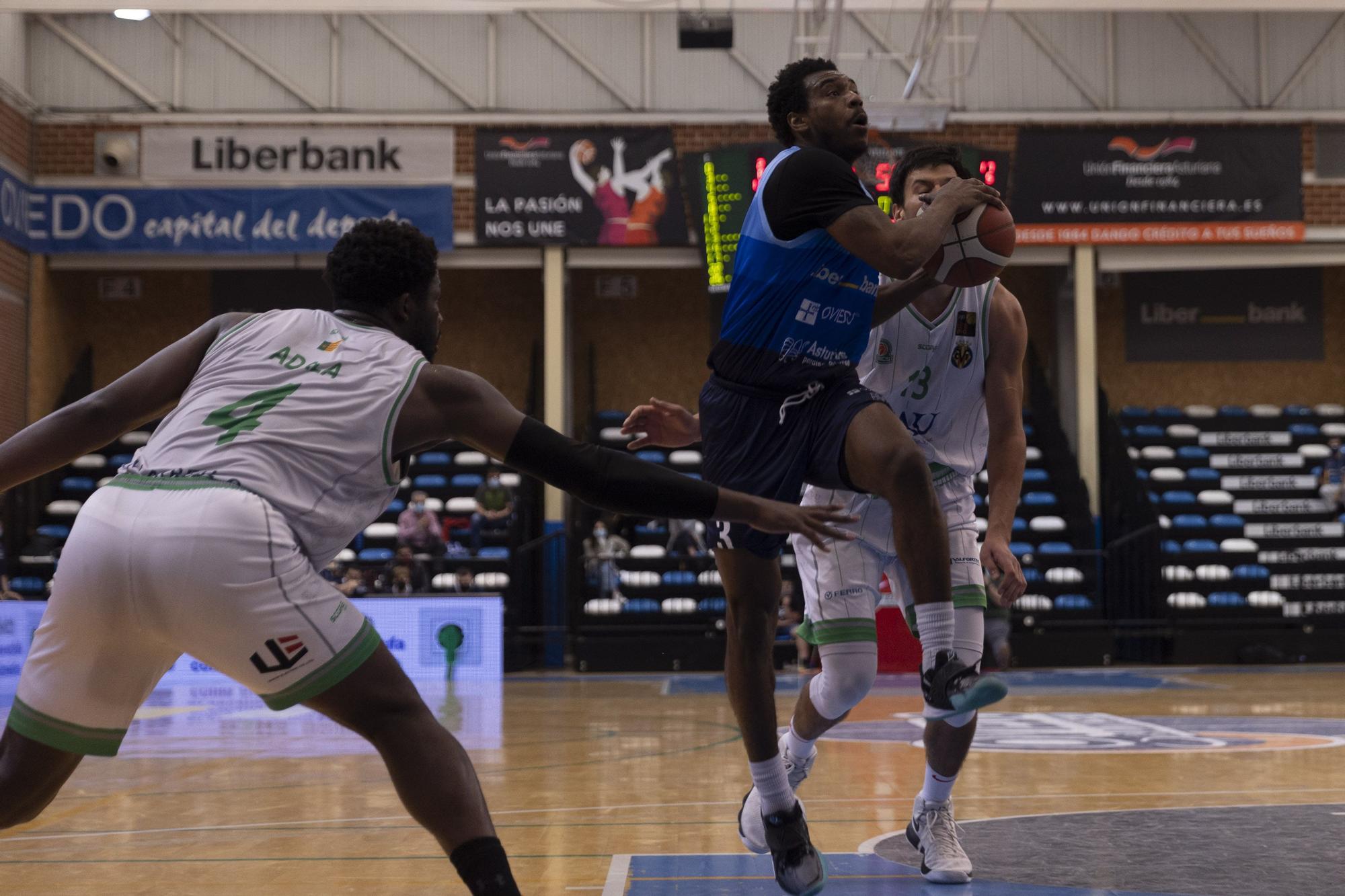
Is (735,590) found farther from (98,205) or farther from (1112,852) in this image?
(98,205)

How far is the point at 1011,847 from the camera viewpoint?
13.6ft

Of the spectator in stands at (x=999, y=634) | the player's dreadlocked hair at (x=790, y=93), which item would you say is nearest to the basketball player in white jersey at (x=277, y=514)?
the player's dreadlocked hair at (x=790, y=93)

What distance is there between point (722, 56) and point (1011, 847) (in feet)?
49.2

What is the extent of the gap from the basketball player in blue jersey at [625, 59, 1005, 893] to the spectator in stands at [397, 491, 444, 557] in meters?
12.0

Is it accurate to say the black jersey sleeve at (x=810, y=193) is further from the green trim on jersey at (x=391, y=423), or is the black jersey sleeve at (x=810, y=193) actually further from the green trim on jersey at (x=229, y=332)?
the green trim on jersey at (x=229, y=332)

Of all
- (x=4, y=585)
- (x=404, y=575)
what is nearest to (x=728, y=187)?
(x=404, y=575)

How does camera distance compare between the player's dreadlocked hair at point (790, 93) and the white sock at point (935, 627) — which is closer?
the white sock at point (935, 627)

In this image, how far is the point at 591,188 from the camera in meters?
17.0

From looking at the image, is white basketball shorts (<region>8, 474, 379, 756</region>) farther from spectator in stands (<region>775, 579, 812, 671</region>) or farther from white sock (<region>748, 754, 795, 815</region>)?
spectator in stands (<region>775, 579, 812, 671</region>)

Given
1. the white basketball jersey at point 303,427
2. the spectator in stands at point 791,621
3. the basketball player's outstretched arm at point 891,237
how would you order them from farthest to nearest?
the spectator in stands at point 791,621
the basketball player's outstretched arm at point 891,237
the white basketball jersey at point 303,427

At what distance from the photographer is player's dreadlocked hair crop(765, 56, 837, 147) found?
3676 mm

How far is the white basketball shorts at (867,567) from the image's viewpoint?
4.11 m

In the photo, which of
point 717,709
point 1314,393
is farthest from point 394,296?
point 1314,393

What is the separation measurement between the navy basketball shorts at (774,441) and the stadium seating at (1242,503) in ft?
42.4
